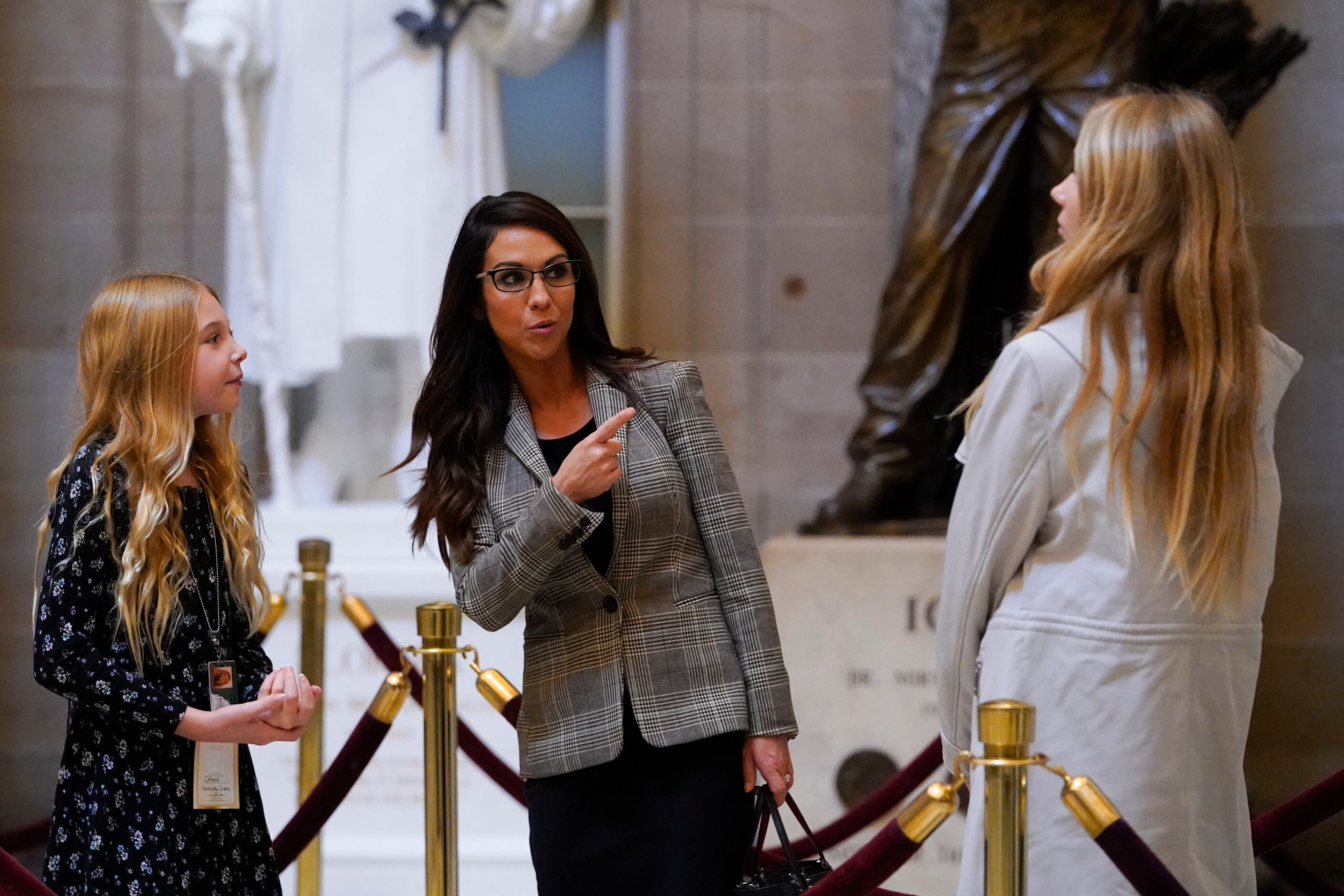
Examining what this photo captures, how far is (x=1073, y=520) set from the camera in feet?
6.61

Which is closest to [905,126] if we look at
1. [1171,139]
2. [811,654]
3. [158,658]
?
[811,654]

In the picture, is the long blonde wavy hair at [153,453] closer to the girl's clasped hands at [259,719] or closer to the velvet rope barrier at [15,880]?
the girl's clasped hands at [259,719]

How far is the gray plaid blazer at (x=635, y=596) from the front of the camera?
6.88 feet

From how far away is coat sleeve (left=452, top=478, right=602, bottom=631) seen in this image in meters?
2.05

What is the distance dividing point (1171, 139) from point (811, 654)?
98.4 inches

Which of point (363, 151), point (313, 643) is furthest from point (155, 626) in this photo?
point (363, 151)

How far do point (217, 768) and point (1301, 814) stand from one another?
5.93 feet

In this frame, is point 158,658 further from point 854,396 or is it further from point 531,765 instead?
point 854,396

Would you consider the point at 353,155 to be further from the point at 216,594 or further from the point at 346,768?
the point at 216,594

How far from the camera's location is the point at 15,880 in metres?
2.22

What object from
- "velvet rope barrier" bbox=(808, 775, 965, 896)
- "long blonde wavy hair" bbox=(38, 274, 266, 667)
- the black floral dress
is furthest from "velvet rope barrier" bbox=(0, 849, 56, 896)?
"velvet rope barrier" bbox=(808, 775, 965, 896)

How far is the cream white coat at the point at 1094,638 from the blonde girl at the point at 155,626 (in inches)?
37.2

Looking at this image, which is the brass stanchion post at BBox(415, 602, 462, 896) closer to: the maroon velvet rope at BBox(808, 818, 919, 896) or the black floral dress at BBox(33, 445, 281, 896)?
the black floral dress at BBox(33, 445, 281, 896)

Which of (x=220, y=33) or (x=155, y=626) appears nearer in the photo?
(x=155, y=626)
